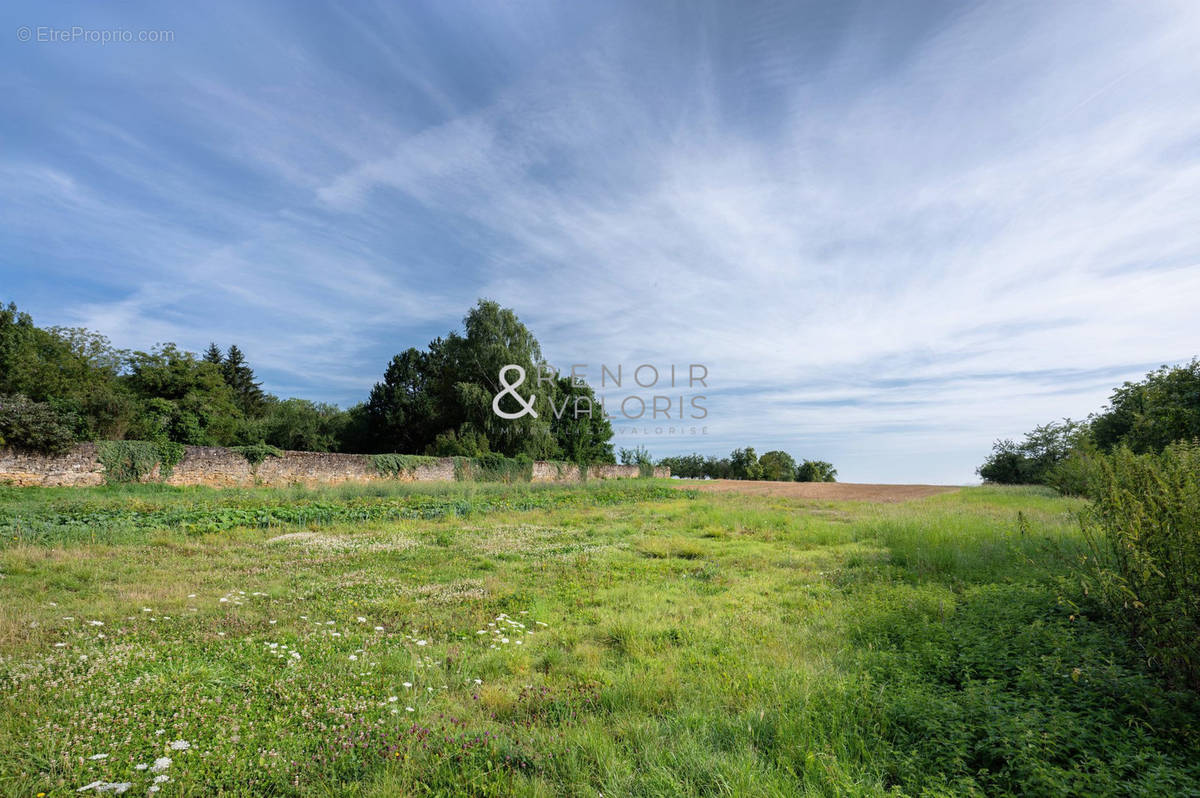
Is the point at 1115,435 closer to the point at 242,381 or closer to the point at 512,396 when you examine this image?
the point at 512,396

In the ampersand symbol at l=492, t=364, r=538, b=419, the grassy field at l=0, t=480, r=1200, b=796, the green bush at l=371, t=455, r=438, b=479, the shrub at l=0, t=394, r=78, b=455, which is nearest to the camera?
the grassy field at l=0, t=480, r=1200, b=796

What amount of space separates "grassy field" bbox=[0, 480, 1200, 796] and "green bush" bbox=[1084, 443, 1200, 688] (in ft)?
0.85

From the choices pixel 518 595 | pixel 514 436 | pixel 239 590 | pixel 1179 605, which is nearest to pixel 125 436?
pixel 514 436

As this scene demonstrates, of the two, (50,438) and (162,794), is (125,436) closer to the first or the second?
(50,438)

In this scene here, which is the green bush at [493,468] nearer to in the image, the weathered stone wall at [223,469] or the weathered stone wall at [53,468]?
the weathered stone wall at [223,469]

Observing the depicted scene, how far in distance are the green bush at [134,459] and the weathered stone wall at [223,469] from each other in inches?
9.3

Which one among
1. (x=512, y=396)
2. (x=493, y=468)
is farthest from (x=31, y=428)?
(x=512, y=396)

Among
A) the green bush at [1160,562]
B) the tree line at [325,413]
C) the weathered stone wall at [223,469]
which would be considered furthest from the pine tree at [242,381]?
the green bush at [1160,562]

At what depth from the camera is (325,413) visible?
49.9 meters

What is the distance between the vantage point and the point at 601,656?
4859 millimetres

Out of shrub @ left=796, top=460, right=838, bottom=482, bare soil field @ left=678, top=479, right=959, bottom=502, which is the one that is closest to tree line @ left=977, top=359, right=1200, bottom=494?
bare soil field @ left=678, top=479, right=959, bottom=502

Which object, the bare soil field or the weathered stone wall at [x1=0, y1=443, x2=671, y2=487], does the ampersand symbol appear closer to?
the weathered stone wall at [x1=0, y1=443, x2=671, y2=487]

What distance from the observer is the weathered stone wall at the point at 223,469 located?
2014cm

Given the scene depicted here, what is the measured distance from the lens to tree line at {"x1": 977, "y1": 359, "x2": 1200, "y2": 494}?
13.1 metres
